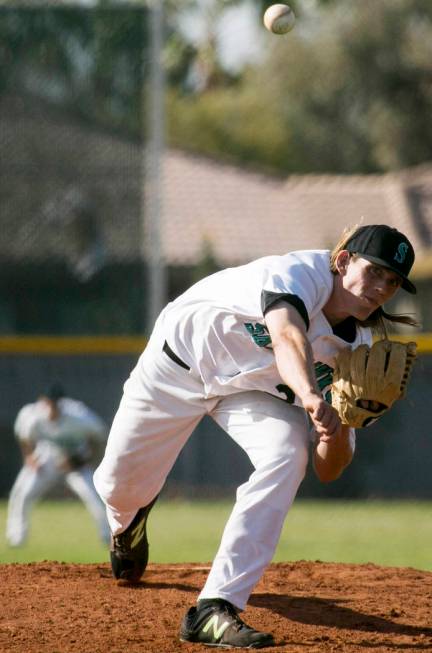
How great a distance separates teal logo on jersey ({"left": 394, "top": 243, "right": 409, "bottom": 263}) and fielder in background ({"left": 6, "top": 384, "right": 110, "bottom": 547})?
6310 mm

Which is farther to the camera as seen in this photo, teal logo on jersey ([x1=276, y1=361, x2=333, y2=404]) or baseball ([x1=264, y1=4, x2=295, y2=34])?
baseball ([x1=264, y1=4, x2=295, y2=34])

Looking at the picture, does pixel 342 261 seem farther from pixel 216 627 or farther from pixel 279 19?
pixel 279 19

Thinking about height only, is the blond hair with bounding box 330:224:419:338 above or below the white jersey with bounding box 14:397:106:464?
above

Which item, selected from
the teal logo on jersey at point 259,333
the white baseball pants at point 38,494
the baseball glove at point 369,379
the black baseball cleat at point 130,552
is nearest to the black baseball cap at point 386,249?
the baseball glove at point 369,379

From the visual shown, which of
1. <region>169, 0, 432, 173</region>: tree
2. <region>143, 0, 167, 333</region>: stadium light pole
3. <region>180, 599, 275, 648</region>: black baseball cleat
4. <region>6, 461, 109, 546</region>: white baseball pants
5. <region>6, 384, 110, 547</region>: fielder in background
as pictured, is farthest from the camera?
<region>169, 0, 432, 173</region>: tree

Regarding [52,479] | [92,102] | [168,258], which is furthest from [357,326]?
[168,258]

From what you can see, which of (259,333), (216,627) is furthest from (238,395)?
(216,627)

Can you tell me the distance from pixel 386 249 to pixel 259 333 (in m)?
0.52

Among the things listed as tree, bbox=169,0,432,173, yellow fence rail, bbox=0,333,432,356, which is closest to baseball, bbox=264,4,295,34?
yellow fence rail, bbox=0,333,432,356

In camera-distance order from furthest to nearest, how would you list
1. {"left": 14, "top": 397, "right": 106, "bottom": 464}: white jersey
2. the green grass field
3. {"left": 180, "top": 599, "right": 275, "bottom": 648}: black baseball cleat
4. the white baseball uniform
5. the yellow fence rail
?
the yellow fence rail < {"left": 14, "top": 397, "right": 106, "bottom": 464}: white jersey < the green grass field < the white baseball uniform < {"left": 180, "top": 599, "right": 275, "bottom": 648}: black baseball cleat

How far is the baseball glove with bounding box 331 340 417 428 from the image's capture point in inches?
172

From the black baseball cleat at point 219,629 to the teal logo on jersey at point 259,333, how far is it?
89 cm

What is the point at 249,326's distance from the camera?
4.43 m

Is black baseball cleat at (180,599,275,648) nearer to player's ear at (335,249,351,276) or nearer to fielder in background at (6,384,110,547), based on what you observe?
player's ear at (335,249,351,276)
